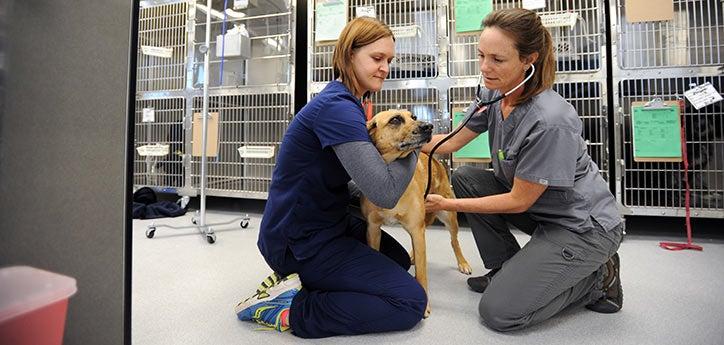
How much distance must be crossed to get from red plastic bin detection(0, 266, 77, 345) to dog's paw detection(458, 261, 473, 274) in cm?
154

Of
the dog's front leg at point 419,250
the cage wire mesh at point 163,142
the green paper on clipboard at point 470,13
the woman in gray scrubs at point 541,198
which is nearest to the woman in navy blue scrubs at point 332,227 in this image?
the dog's front leg at point 419,250

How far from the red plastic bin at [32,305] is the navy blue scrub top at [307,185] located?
2.36ft

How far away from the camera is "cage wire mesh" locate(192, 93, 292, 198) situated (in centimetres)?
295

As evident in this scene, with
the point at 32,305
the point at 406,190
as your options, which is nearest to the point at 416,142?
the point at 406,190

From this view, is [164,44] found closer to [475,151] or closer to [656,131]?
[475,151]

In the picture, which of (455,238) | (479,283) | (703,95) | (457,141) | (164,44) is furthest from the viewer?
(164,44)

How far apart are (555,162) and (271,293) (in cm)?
97

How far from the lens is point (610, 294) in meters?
1.32

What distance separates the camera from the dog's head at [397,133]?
48.7 inches

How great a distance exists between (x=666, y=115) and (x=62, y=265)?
277 cm

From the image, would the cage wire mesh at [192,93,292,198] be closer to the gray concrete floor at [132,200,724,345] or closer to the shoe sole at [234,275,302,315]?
the gray concrete floor at [132,200,724,345]

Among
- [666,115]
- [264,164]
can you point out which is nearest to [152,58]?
[264,164]

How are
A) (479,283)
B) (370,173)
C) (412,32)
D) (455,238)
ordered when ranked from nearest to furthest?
1. (370,173)
2. (479,283)
3. (455,238)
4. (412,32)

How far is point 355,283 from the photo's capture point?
1178 millimetres
